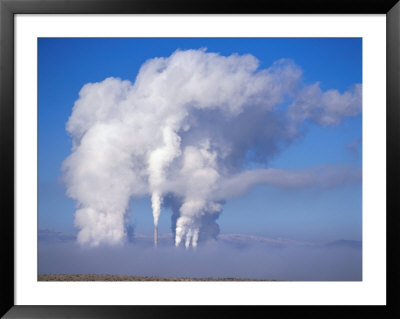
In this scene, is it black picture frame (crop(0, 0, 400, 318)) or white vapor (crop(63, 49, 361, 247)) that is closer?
black picture frame (crop(0, 0, 400, 318))

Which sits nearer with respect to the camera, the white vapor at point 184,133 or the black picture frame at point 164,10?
the black picture frame at point 164,10

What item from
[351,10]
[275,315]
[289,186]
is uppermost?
[351,10]

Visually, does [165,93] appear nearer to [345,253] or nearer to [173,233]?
[173,233]

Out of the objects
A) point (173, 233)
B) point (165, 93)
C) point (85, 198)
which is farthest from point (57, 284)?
point (165, 93)

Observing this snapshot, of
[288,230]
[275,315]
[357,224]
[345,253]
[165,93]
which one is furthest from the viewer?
[288,230]
